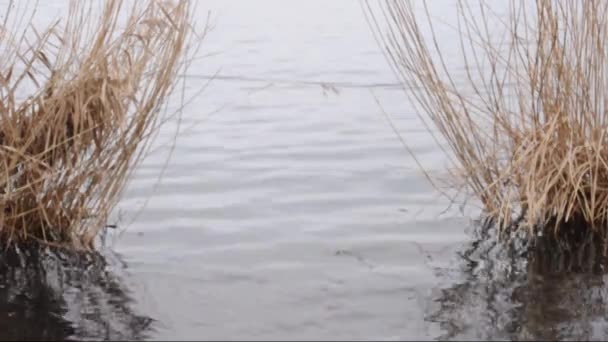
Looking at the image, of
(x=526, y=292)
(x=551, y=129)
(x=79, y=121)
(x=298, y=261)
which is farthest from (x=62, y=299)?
(x=551, y=129)

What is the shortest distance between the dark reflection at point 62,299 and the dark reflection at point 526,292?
3.66 feet

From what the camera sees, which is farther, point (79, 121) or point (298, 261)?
point (298, 261)

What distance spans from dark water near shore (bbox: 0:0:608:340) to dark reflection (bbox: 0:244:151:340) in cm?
1

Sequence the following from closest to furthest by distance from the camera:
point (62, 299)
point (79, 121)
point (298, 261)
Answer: point (62, 299), point (79, 121), point (298, 261)

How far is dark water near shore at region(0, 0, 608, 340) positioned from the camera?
3383 mm

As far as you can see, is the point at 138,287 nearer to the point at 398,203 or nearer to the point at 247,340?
the point at 247,340

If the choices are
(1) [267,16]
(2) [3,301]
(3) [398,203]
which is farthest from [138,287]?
Result: (1) [267,16]

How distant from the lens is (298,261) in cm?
415

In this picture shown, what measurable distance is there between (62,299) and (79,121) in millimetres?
722

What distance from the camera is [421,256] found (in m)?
4.20

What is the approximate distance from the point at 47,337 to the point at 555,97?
2216 mm

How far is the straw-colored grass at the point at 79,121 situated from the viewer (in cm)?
380

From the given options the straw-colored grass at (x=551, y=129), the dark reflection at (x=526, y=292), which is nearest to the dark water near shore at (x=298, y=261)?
the dark reflection at (x=526, y=292)

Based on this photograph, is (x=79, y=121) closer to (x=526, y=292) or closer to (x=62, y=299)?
(x=62, y=299)
